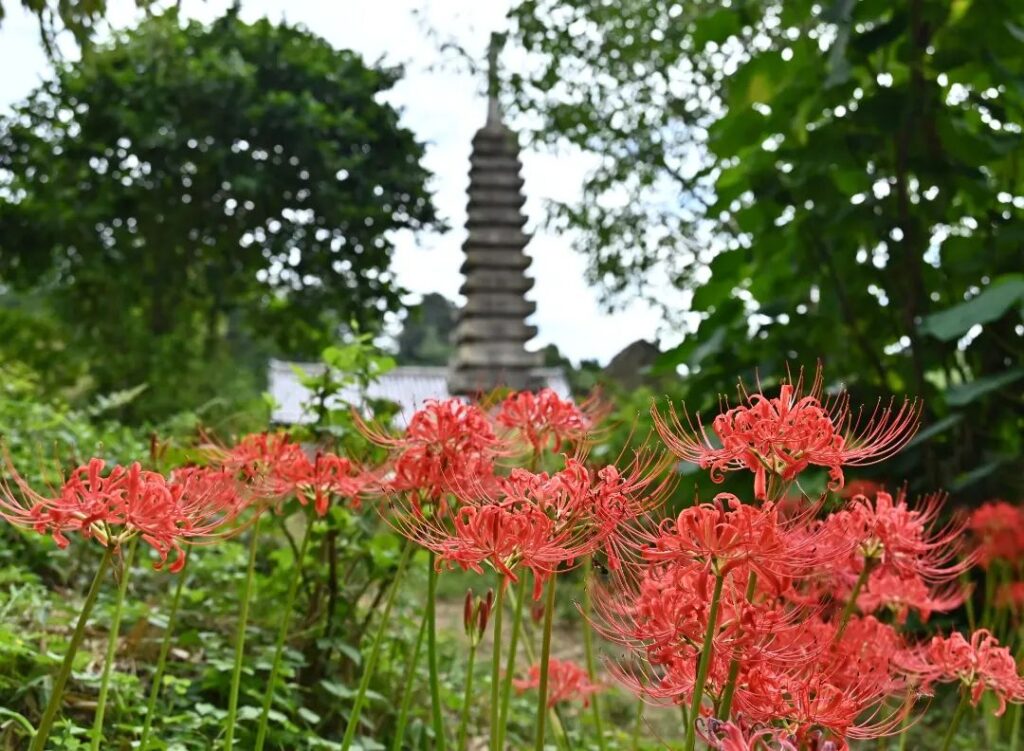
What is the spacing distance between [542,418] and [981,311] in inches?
77.3

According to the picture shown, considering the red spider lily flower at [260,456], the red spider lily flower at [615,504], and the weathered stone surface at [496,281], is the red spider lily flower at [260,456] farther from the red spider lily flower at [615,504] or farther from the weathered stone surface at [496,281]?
the weathered stone surface at [496,281]

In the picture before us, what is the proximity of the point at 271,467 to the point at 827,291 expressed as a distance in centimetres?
256

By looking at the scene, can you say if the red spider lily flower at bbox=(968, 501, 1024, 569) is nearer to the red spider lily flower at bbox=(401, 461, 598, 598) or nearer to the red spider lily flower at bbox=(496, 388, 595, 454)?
the red spider lily flower at bbox=(496, 388, 595, 454)

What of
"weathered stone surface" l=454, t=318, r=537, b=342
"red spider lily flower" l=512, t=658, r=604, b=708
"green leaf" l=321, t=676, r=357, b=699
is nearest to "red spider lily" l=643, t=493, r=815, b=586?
"red spider lily flower" l=512, t=658, r=604, b=708

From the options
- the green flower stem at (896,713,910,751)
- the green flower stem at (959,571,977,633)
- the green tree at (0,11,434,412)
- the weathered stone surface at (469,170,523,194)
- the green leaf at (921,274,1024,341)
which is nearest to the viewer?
the green flower stem at (896,713,910,751)

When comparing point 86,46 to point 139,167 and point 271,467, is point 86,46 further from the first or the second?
point 139,167

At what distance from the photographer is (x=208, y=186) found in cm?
1156

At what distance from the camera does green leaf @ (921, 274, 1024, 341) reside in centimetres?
281

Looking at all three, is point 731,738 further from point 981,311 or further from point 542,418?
point 981,311

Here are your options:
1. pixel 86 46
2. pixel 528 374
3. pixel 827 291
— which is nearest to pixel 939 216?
pixel 827 291

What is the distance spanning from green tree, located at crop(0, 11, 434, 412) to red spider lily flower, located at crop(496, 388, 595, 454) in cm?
969

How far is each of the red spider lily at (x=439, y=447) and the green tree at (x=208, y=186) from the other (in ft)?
32.1

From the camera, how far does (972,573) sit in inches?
132

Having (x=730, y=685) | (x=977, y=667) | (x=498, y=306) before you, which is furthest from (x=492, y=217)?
(x=730, y=685)
